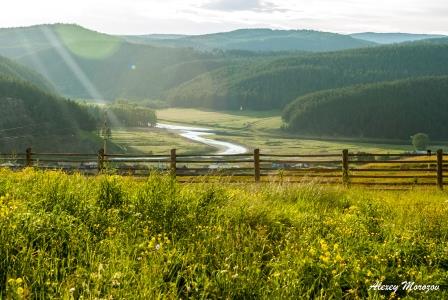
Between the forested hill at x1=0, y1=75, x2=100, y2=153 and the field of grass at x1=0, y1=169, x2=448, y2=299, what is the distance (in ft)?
486

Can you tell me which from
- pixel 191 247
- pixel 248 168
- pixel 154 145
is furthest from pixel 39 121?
pixel 191 247

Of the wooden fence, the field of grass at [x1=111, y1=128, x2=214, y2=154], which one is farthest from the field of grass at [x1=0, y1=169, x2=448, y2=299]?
the field of grass at [x1=111, y1=128, x2=214, y2=154]

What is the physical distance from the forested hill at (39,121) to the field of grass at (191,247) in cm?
14824

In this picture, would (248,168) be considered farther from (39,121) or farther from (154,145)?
(154,145)

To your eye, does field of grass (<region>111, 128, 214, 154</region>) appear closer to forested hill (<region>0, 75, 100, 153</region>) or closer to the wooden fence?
forested hill (<region>0, 75, 100, 153</region>)

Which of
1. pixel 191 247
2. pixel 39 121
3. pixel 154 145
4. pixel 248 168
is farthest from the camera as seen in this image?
pixel 154 145

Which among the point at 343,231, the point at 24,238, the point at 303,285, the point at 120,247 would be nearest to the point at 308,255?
the point at 303,285

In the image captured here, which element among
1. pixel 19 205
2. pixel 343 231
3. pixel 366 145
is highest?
pixel 19 205

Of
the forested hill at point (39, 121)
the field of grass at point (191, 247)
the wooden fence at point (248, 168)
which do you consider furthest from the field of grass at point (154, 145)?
the field of grass at point (191, 247)

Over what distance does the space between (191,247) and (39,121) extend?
170m

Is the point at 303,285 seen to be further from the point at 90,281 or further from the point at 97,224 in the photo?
the point at 97,224

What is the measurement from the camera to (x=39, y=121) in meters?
166

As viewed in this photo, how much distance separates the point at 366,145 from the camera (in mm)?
184500

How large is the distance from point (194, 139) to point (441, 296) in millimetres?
194194
